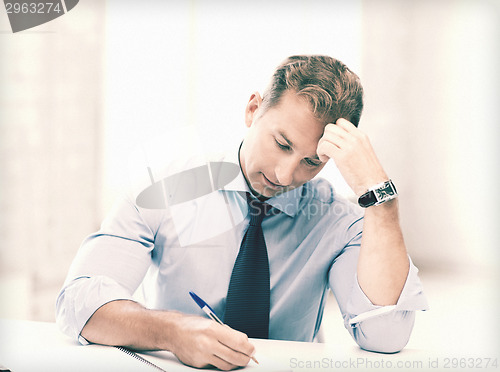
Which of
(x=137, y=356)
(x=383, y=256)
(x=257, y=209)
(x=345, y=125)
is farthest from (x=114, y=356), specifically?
(x=345, y=125)

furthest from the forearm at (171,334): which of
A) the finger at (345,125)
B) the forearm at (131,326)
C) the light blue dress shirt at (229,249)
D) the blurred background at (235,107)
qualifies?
the finger at (345,125)

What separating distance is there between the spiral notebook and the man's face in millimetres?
438

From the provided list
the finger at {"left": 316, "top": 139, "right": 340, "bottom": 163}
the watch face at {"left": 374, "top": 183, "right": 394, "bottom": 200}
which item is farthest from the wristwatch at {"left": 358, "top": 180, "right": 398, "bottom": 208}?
the finger at {"left": 316, "top": 139, "right": 340, "bottom": 163}

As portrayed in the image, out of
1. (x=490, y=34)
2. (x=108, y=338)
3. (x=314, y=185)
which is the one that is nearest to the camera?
(x=108, y=338)

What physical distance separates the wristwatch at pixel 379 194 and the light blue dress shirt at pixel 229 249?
0.17 meters

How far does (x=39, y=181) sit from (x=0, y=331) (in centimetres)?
37

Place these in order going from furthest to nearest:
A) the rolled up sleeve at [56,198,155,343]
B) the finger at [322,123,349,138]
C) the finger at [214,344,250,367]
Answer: the finger at [322,123,349,138]
the rolled up sleeve at [56,198,155,343]
the finger at [214,344,250,367]

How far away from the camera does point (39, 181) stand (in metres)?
1.23

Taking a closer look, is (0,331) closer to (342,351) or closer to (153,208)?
(153,208)

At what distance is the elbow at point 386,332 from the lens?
1.05 m

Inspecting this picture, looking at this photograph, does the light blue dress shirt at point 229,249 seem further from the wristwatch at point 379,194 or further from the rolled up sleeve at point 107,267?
the wristwatch at point 379,194

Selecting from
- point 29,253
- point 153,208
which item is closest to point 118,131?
point 153,208

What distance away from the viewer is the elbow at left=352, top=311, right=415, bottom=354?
3.43ft

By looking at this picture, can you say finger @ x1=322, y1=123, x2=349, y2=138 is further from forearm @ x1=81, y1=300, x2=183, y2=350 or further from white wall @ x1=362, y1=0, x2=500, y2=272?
forearm @ x1=81, y1=300, x2=183, y2=350
